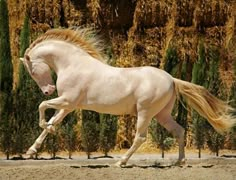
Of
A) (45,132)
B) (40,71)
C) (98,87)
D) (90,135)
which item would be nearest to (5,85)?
(90,135)

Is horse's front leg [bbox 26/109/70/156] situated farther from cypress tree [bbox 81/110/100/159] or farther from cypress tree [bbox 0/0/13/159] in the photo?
cypress tree [bbox 81/110/100/159]

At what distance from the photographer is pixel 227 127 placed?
11273mm

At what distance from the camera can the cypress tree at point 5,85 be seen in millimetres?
14023

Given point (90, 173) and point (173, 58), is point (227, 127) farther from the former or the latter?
point (173, 58)

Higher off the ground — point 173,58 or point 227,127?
point 173,58

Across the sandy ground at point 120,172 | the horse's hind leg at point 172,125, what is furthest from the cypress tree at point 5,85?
the horse's hind leg at point 172,125

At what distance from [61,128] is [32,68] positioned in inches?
153

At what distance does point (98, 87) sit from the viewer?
10547 millimetres

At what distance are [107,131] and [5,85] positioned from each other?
8.34 ft

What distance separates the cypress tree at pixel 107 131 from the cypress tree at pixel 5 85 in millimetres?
1933

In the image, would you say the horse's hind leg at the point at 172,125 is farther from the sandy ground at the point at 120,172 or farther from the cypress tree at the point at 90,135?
the cypress tree at the point at 90,135

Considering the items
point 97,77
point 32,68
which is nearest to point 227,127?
point 97,77

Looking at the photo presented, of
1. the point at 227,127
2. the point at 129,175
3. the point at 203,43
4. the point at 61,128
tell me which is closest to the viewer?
→ the point at 129,175

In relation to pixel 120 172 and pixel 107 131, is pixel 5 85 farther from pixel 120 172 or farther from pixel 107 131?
pixel 120 172
